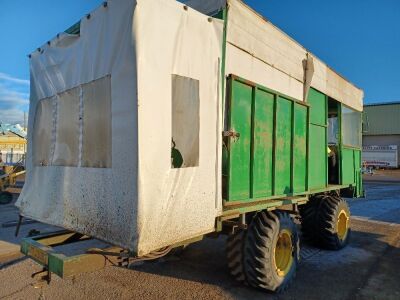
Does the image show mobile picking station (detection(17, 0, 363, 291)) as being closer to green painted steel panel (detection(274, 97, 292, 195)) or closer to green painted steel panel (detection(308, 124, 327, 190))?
green painted steel panel (detection(274, 97, 292, 195))

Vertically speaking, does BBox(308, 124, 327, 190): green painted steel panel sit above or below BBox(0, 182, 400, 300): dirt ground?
above

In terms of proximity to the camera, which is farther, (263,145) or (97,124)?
(263,145)

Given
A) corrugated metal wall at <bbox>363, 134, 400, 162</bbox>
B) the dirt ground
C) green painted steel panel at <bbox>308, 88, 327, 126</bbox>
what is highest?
corrugated metal wall at <bbox>363, 134, 400, 162</bbox>

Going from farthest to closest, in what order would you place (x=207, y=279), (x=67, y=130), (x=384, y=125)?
1. (x=384, y=125)
2. (x=207, y=279)
3. (x=67, y=130)

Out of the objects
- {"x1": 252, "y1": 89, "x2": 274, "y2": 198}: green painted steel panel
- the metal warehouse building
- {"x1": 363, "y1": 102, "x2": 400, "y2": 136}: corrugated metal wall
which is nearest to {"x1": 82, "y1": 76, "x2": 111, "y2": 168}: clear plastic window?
{"x1": 252, "y1": 89, "x2": 274, "y2": 198}: green painted steel panel

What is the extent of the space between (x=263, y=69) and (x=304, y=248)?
404 cm

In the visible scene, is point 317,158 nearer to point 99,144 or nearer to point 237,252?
point 237,252

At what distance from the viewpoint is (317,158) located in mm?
6191

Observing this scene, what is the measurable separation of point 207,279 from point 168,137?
2.88 m

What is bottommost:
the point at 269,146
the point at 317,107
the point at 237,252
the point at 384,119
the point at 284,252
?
the point at 284,252

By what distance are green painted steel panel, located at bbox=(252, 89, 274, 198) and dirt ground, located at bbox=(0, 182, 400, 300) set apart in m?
1.42

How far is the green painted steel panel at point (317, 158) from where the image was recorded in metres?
5.97

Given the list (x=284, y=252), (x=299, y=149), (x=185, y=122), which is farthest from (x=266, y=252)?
(x=185, y=122)

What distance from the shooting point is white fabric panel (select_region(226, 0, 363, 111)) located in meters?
4.16
